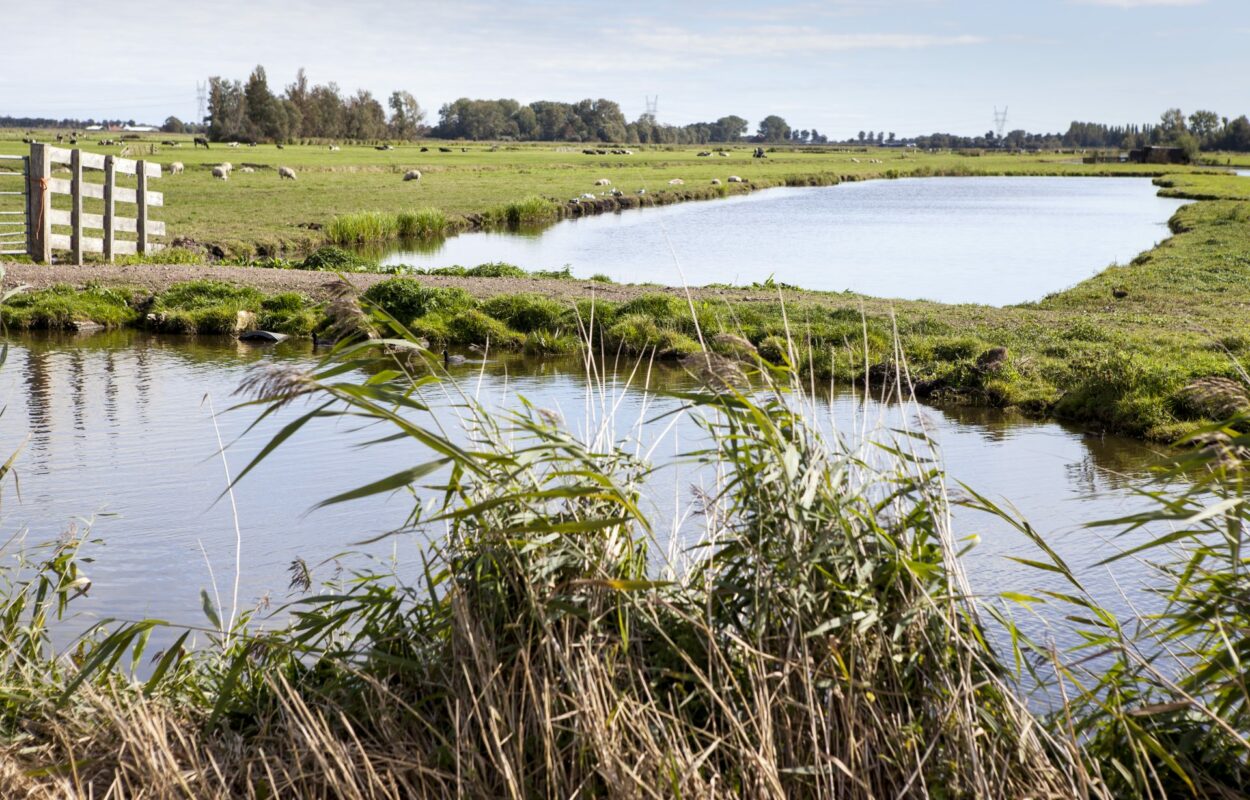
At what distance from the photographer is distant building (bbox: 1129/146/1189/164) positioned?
12069cm

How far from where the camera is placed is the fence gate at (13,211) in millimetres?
21234

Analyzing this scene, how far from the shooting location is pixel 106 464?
977 centimetres

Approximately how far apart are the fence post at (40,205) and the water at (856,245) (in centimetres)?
813

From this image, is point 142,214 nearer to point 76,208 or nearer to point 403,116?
point 76,208

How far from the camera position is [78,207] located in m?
21.2

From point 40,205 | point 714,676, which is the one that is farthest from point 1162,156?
point 714,676

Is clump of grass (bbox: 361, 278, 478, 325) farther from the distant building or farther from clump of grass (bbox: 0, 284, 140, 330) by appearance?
the distant building

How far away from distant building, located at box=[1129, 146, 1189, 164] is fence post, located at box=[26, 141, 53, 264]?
12209 centimetres

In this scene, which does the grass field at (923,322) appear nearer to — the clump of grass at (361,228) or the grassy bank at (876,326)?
the grassy bank at (876,326)

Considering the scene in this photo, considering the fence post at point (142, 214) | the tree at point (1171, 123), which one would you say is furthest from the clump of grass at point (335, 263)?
the tree at point (1171, 123)

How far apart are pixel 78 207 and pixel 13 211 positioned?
526 cm

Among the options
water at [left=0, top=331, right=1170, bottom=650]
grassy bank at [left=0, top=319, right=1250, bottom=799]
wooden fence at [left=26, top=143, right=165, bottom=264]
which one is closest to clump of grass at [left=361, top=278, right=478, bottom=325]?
water at [left=0, top=331, right=1170, bottom=650]

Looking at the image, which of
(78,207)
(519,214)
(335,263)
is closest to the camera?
(78,207)

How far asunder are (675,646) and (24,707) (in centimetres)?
248
